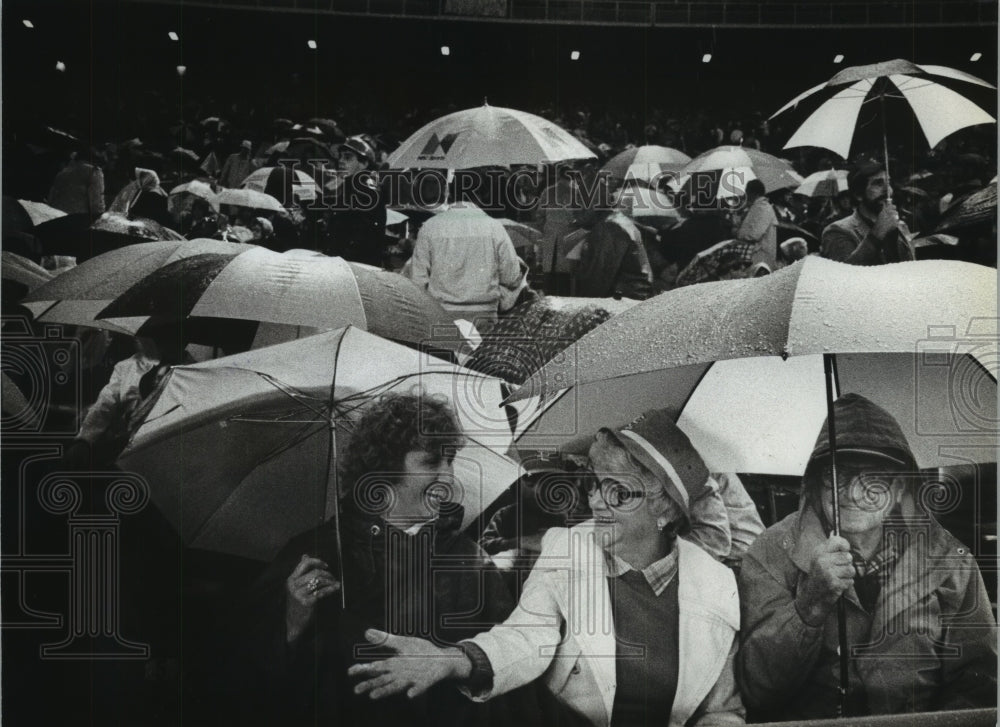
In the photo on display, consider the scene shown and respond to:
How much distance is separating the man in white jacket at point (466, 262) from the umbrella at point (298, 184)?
0.66 metres

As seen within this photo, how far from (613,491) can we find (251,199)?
263cm

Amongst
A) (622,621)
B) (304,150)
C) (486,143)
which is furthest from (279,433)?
(622,621)

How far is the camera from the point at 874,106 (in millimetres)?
6488

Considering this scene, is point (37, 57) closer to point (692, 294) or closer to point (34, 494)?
point (34, 494)

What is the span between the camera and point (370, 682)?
629cm

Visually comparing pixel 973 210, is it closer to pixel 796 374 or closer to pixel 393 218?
pixel 796 374

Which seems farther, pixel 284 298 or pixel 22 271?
pixel 22 271

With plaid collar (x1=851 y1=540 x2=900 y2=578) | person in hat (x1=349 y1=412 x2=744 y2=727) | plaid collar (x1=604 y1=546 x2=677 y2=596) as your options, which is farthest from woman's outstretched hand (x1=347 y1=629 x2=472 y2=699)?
plaid collar (x1=851 y1=540 x2=900 y2=578)

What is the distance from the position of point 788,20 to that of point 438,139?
2164mm

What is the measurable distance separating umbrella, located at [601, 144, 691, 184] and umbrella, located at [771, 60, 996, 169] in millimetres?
717

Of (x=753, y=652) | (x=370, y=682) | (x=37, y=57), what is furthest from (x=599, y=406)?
(x=37, y=57)

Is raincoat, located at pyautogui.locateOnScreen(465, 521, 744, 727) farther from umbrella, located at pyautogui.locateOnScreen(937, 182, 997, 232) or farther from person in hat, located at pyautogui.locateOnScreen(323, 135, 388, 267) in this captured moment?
umbrella, located at pyautogui.locateOnScreen(937, 182, 997, 232)

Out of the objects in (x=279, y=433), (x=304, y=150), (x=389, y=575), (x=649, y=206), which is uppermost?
(x=304, y=150)

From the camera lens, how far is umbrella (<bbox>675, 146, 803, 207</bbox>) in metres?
6.47
